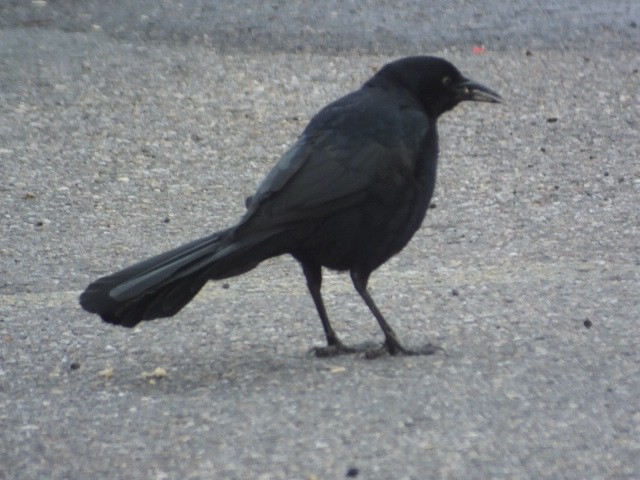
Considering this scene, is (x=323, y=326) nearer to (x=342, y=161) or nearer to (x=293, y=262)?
(x=342, y=161)

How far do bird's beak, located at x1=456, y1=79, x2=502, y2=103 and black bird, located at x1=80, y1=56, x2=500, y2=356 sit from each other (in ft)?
0.90

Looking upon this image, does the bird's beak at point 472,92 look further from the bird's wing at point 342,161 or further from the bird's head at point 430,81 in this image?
the bird's wing at point 342,161

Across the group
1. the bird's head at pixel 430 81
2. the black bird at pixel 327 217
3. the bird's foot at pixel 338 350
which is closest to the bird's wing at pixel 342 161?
the black bird at pixel 327 217

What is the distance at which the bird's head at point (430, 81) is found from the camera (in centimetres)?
519

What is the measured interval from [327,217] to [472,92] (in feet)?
3.09

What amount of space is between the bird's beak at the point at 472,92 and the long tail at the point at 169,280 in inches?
40.8

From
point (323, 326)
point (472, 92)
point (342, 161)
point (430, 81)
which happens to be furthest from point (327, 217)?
point (472, 92)

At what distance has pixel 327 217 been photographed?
15.8ft

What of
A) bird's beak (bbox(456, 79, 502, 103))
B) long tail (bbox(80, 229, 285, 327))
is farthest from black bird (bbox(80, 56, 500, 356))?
bird's beak (bbox(456, 79, 502, 103))

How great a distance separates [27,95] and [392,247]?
4916mm

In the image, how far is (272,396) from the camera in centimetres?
453

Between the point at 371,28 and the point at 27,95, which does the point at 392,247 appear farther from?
the point at 371,28

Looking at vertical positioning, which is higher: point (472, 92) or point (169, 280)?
point (472, 92)

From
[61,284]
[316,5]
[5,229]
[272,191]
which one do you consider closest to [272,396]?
[272,191]
